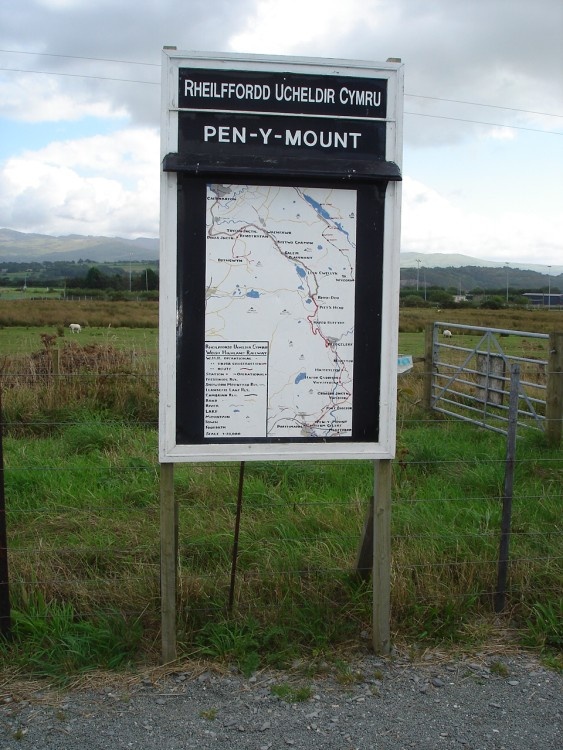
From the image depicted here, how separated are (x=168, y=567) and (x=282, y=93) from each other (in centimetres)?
247

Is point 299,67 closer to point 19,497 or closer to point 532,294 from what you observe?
point 19,497

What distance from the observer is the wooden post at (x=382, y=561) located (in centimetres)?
415

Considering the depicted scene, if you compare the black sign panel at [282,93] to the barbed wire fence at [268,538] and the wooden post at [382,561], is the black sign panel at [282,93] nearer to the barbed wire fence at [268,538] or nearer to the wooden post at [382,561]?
the wooden post at [382,561]

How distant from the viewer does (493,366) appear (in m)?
11.7

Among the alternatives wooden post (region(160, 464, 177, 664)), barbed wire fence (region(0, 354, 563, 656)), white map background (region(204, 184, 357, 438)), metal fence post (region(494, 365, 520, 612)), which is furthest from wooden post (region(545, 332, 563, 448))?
wooden post (region(160, 464, 177, 664))

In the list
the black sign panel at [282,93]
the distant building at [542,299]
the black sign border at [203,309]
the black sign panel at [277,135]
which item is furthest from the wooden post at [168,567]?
the distant building at [542,299]

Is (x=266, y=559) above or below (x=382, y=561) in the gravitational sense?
below

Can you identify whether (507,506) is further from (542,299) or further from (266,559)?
(542,299)

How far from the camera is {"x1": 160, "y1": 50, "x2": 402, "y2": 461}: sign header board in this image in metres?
3.84

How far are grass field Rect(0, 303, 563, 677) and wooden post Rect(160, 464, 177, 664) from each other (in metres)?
0.12

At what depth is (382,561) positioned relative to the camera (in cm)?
418

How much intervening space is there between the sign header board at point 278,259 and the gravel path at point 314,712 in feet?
3.64

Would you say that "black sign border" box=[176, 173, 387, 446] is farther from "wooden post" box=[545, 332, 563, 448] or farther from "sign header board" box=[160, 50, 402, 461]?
"wooden post" box=[545, 332, 563, 448]

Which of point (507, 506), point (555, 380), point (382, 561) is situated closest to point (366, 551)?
point (382, 561)
